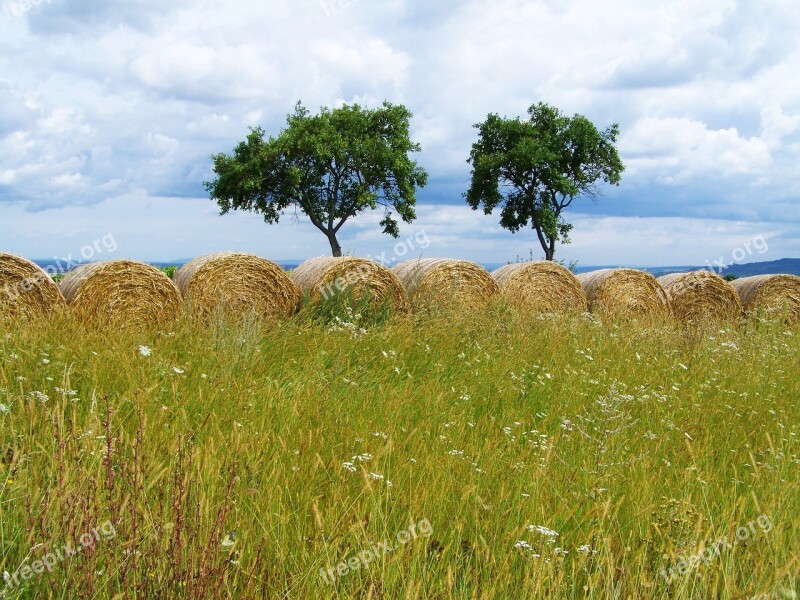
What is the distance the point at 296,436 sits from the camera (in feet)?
15.7

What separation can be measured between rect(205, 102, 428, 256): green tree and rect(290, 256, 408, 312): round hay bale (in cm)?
2812

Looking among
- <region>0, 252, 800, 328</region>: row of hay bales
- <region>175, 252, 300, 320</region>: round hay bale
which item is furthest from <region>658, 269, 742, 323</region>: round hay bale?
<region>175, 252, 300, 320</region>: round hay bale

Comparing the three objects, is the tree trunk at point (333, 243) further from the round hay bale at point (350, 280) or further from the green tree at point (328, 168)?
the round hay bale at point (350, 280)

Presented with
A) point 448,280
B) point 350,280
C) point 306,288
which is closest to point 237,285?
point 306,288

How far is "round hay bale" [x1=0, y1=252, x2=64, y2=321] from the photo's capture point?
966cm

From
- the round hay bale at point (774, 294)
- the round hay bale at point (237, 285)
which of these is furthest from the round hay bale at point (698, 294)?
the round hay bale at point (237, 285)

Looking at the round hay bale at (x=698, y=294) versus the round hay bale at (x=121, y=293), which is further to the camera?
the round hay bale at (x=698, y=294)

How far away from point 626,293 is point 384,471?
12.6m

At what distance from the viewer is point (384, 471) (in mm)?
4227

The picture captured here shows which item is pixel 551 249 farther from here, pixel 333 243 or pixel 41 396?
pixel 41 396

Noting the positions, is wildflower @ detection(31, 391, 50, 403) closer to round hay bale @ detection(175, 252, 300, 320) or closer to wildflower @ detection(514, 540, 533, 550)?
wildflower @ detection(514, 540, 533, 550)

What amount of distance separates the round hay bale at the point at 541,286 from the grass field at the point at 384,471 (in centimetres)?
549

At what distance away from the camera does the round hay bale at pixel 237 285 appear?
→ 37.3ft

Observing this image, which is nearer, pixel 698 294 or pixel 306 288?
pixel 306 288
